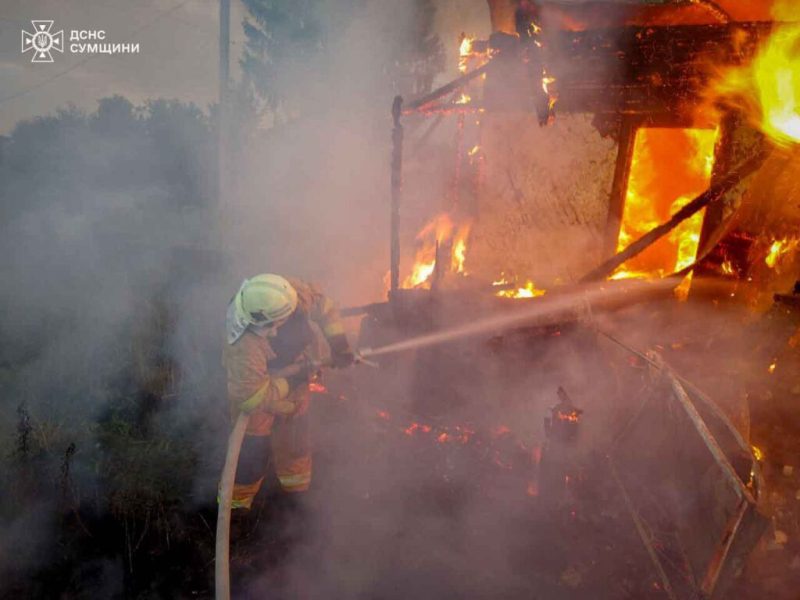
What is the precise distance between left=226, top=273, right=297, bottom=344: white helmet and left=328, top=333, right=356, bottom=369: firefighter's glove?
2.46ft

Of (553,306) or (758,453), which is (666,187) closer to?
(553,306)

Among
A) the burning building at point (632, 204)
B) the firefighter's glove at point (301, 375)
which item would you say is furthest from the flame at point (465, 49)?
the firefighter's glove at point (301, 375)

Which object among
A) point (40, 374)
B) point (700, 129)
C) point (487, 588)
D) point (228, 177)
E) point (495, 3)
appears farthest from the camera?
point (228, 177)

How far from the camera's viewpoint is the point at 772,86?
6387mm

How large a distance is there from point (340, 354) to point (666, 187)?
714cm

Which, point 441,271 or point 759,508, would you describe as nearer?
point 759,508

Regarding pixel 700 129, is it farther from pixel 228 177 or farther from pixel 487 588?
pixel 228 177

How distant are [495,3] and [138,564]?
448 inches

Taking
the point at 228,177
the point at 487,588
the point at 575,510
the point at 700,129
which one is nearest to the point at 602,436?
the point at 575,510

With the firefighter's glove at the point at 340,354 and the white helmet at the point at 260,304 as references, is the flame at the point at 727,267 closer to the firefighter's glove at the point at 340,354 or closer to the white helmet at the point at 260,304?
the firefighter's glove at the point at 340,354

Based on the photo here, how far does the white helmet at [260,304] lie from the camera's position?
4.09m

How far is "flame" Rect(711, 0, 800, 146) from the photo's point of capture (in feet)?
19.8

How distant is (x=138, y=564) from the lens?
4219mm

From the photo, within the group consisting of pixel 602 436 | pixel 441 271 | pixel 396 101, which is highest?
pixel 396 101
